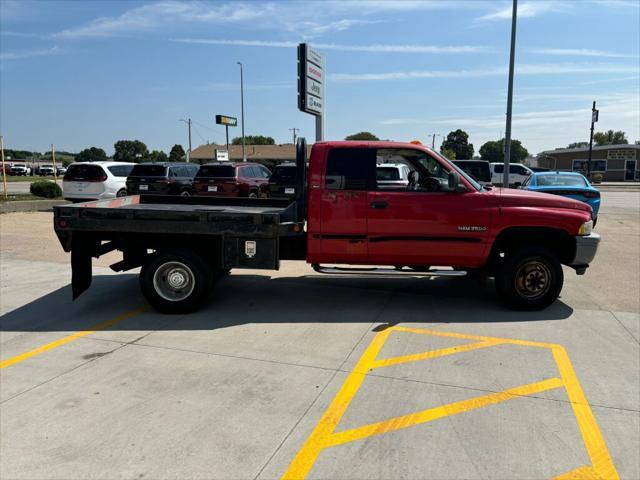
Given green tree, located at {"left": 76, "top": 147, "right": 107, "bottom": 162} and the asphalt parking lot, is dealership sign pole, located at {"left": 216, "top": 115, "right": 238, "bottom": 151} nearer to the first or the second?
the asphalt parking lot

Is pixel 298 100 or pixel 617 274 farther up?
pixel 298 100

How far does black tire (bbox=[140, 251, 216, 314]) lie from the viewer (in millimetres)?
6098

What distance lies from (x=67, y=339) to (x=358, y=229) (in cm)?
351

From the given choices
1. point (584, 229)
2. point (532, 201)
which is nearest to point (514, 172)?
point (584, 229)

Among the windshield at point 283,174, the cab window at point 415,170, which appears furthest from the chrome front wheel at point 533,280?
the windshield at point 283,174

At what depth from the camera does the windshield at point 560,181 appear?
14.2m

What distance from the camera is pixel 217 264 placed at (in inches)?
251

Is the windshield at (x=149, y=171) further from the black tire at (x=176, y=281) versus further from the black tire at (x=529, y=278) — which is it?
the black tire at (x=529, y=278)

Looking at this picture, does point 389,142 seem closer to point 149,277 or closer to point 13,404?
point 149,277

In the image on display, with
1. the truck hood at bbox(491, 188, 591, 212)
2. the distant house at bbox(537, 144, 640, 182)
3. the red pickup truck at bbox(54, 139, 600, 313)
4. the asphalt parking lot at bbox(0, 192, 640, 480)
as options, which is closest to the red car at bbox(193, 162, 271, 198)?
the asphalt parking lot at bbox(0, 192, 640, 480)

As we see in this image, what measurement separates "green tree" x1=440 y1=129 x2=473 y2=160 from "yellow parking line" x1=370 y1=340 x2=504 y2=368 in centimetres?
11055

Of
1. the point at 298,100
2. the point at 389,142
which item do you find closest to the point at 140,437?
the point at 389,142

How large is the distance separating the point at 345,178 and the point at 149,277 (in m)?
2.70

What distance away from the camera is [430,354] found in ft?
16.3
